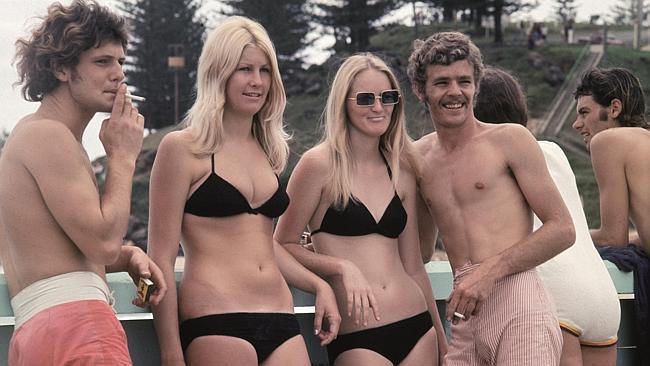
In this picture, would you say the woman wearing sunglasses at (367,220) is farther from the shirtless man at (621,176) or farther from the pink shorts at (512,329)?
the shirtless man at (621,176)

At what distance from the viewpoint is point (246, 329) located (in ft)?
10.0

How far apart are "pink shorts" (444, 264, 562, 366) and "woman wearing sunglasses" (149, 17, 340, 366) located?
513 mm

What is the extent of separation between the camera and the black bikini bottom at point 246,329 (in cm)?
304

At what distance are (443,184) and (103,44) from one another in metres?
1.38

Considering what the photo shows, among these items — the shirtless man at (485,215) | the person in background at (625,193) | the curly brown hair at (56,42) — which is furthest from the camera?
the person in background at (625,193)

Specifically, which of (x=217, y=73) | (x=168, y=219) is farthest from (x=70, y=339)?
(x=217, y=73)

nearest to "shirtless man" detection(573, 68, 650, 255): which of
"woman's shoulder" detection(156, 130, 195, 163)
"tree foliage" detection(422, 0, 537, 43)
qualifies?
"woman's shoulder" detection(156, 130, 195, 163)

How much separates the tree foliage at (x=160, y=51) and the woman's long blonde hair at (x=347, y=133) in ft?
140

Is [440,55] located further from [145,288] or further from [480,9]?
[480,9]

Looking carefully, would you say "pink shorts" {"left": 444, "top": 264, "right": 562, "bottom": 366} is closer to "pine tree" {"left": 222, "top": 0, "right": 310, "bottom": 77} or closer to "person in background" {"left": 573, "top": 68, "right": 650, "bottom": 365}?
"person in background" {"left": 573, "top": 68, "right": 650, "bottom": 365}

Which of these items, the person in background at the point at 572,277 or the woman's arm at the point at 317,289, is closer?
the woman's arm at the point at 317,289

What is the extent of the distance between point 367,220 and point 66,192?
46.9 inches

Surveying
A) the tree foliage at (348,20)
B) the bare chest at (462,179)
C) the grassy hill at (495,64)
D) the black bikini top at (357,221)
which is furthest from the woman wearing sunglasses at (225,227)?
the tree foliage at (348,20)

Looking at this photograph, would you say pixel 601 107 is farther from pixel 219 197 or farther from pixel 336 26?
pixel 336 26
